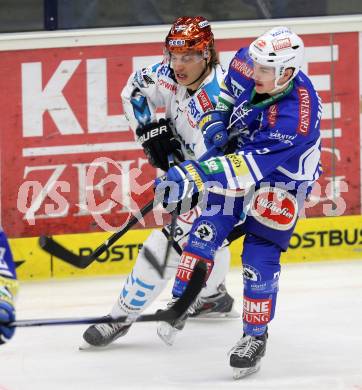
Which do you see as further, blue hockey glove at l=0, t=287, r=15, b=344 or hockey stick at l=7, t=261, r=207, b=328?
hockey stick at l=7, t=261, r=207, b=328

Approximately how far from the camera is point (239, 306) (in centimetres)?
522

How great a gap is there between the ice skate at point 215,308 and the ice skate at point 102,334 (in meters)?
0.45

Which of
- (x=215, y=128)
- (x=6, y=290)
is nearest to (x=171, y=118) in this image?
(x=215, y=128)

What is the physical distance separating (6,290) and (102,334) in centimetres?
126

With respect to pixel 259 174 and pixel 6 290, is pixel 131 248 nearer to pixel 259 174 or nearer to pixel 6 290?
pixel 259 174

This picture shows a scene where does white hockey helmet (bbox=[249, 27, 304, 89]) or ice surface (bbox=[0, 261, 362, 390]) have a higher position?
white hockey helmet (bbox=[249, 27, 304, 89])

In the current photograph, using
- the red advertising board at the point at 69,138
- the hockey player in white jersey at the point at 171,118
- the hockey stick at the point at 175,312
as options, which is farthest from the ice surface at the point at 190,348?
the hockey stick at the point at 175,312

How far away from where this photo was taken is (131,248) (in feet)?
18.8

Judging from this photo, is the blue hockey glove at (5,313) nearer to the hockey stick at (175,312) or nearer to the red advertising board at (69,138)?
the hockey stick at (175,312)

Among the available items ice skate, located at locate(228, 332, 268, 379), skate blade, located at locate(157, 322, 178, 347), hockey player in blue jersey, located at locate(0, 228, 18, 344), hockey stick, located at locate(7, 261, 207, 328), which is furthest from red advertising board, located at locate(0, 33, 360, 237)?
hockey player in blue jersey, located at locate(0, 228, 18, 344)

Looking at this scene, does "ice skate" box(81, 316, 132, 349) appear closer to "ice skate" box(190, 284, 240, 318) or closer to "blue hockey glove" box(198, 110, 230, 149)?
"ice skate" box(190, 284, 240, 318)

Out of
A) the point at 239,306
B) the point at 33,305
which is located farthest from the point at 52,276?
the point at 239,306

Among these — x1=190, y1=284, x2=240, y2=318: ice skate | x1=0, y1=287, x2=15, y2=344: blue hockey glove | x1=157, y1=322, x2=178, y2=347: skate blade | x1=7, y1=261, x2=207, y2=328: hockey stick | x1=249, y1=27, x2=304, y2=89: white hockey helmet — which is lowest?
x1=190, y1=284, x2=240, y2=318: ice skate

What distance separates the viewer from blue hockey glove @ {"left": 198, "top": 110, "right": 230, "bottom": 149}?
4363 millimetres
